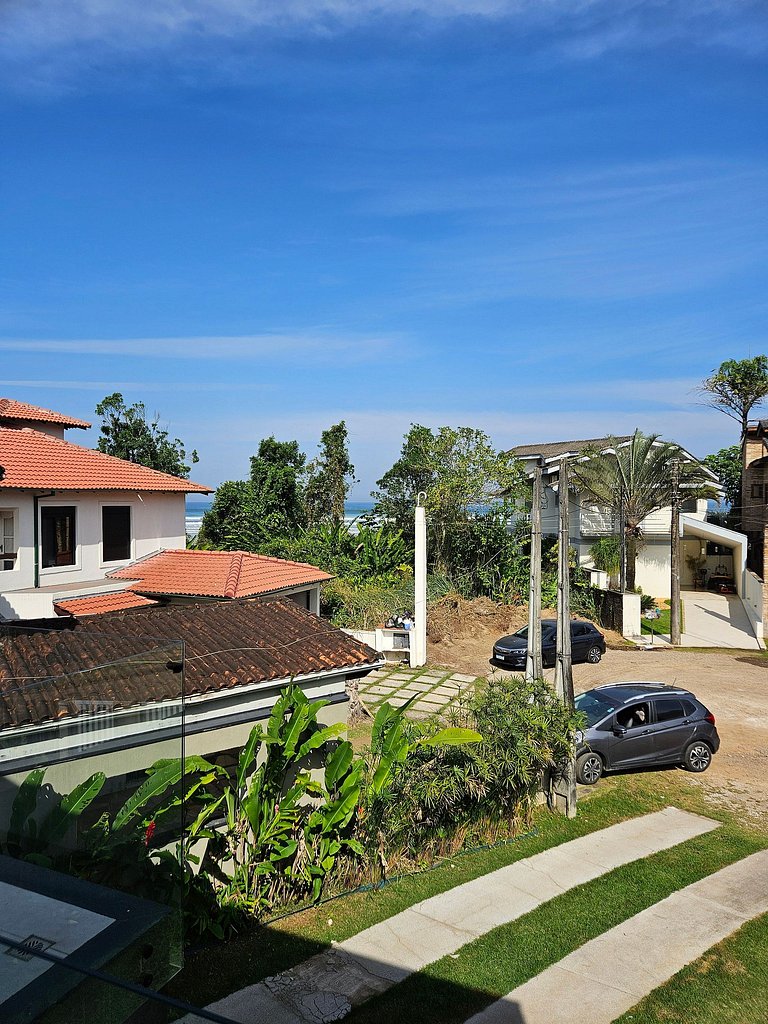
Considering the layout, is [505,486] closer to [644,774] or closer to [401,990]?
[644,774]

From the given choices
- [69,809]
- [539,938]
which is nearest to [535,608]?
[539,938]

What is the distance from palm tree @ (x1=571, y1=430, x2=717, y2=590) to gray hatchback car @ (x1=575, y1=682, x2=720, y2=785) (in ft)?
55.3

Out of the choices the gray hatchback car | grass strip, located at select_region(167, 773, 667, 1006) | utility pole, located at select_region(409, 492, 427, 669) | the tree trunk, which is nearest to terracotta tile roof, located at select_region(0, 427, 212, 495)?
utility pole, located at select_region(409, 492, 427, 669)

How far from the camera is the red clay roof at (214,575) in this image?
18.4m

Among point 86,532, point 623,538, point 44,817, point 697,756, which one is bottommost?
point 697,756

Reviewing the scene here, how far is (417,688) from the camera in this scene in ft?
63.8

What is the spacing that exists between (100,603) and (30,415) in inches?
333

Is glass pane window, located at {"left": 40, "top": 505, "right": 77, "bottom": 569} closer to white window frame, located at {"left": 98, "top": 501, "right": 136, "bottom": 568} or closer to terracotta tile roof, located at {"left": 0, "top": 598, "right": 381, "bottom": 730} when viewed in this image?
white window frame, located at {"left": 98, "top": 501, "right": 136, "bottom": 568}

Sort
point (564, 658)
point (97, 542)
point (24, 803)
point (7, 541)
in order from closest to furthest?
1. point (24, 803)
2. point (564, 658)
3. point (7, 541)
4. point (97, 542)

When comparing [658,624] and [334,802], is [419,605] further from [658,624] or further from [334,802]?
[334,802]

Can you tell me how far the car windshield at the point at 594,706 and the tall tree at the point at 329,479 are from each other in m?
22.6

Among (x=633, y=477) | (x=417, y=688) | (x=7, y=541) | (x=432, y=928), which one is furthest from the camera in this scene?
(x=633, y=477)

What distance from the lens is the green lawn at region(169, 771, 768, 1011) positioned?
6777 mm

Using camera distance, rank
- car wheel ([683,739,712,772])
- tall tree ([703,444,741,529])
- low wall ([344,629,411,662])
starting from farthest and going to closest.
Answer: tall tree ([703,444,741,529]), low wall ([344,629,411,662]), car wheel ([683,739,712,772])
